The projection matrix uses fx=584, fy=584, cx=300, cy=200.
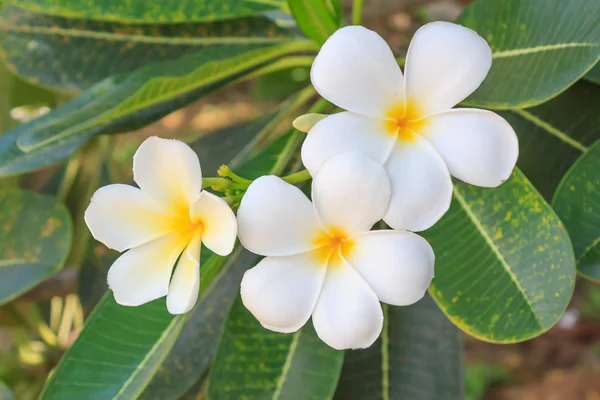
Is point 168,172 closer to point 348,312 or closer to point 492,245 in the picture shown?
point 348,312

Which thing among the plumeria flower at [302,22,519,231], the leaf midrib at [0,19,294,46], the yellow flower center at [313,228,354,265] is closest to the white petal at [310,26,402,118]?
the plumeria flower at [302,22,519,231]

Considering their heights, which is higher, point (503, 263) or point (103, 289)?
point (503, 263)

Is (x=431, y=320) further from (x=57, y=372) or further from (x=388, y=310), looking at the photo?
(x=57, y=372)

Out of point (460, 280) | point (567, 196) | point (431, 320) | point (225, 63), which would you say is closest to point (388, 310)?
point (431, 320)

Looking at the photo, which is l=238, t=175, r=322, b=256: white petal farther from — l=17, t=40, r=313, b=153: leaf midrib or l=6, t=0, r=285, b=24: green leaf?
l=6, t=0, r=285, b=24: green leaf

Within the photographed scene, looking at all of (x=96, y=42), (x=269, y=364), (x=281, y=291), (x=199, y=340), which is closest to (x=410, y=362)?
(x=269, y=364)

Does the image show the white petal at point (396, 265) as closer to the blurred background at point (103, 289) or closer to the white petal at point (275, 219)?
the white petal at point (275, 219)
